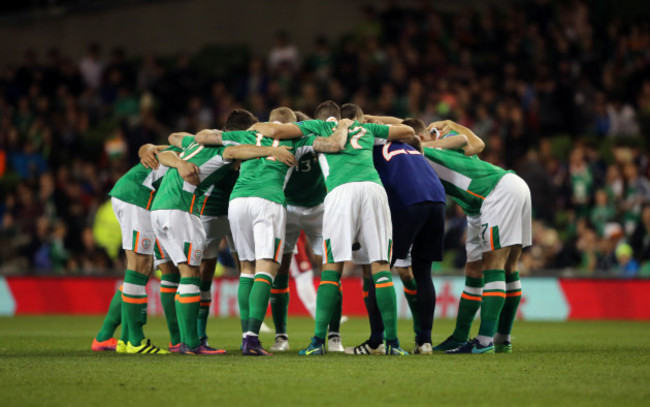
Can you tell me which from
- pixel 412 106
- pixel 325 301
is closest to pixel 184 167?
pixel 325 301

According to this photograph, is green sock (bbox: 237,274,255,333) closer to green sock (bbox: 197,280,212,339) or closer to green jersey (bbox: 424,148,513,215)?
green sock (bbox: 197,280,212,339)

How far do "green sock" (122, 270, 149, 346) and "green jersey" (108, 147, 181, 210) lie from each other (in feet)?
2.57

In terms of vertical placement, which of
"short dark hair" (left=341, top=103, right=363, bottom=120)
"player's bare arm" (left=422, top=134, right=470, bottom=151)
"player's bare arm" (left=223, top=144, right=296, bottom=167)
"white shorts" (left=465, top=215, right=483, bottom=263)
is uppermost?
"short dark hair" (left=341, top=103, right=363, bottom=120)

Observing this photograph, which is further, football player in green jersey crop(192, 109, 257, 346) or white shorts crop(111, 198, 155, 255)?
football player in green jersey crop(192, 109, 257, 346)

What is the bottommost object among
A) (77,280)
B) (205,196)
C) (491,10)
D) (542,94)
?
(77,280)

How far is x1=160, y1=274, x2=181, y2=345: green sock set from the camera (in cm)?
947

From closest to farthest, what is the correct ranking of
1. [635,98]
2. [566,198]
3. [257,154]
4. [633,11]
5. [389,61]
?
[257,154], [566,198], [635,98], [389,61], [633,11]

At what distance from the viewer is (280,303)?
10.0 metres

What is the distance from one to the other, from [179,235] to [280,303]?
1.51 m

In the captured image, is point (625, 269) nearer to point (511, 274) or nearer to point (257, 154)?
point (511, 274)

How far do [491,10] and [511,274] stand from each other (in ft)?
44.4

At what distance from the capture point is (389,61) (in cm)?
2155

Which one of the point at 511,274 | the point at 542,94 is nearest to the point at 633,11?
the point at 542,94

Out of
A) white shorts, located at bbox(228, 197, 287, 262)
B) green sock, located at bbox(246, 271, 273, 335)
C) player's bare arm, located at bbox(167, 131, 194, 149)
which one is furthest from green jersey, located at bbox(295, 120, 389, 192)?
player's bare arm, located at bbox(167, 131, 194, 149)
